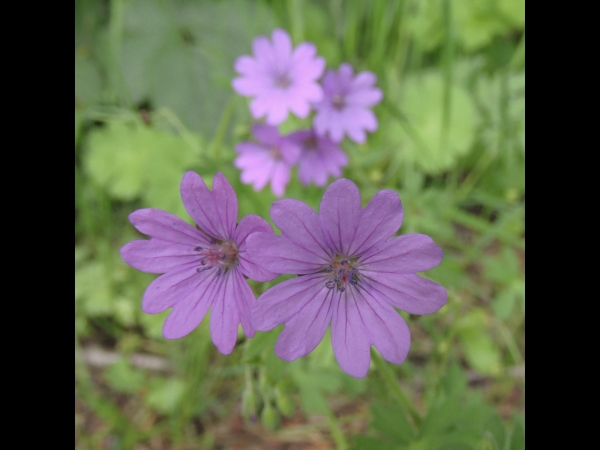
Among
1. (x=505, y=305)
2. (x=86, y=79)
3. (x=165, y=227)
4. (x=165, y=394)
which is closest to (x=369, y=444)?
(x=165, y=227)

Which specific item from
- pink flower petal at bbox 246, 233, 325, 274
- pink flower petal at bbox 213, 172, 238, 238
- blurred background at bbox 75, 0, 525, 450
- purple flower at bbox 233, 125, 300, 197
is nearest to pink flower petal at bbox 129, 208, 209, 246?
pink flower petal at bbox 213, 172, 238, 238

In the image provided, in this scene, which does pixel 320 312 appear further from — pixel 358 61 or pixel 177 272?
pixel 358 61

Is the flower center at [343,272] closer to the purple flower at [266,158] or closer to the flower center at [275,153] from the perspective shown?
the purple flower at [266,158]

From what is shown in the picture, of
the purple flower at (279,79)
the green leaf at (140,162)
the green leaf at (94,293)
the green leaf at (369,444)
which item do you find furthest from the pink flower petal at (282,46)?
the green leaf at (369,444)

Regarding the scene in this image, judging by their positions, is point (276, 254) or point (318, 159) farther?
point (318, 159)

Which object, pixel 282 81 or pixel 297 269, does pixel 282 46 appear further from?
pixel 297 269
